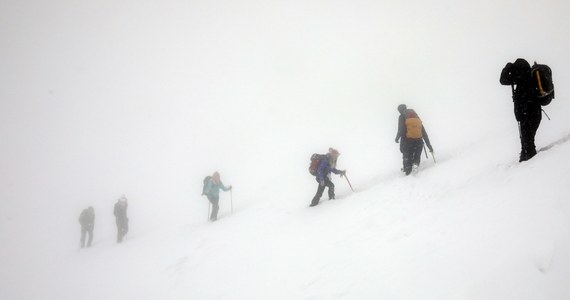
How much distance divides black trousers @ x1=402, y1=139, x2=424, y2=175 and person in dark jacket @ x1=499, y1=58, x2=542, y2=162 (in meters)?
3.47

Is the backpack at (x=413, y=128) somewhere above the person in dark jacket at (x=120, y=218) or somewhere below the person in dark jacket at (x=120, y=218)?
above

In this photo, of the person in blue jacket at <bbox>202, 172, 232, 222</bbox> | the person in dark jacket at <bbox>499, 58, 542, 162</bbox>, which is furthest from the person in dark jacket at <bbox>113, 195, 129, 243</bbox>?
the person in dark jacket at <bbox>499, 58, 542, 162</bbox>

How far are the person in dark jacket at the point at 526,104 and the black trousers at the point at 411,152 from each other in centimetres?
347

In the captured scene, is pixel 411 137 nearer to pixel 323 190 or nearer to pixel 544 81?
pixel 323 190

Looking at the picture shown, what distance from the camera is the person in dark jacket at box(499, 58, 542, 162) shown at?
7.41m

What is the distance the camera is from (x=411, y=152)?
11125mm

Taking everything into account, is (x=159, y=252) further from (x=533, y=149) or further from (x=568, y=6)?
(x=568, y=6)

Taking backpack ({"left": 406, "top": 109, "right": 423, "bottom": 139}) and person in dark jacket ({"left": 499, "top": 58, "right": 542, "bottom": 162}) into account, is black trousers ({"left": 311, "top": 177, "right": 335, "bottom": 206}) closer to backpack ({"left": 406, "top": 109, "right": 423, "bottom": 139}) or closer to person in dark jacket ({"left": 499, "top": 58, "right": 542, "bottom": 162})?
backpack ({"left": 406, "top": 109, "right": 423, "bottom": 139})

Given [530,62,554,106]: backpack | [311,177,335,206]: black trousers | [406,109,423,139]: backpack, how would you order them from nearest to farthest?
[530,62,554,106]: backpack < [406,109,423,139]: backpack < [311,177,335,206]: black trousers

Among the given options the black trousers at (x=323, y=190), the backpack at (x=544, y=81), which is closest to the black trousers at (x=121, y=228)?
the black trousers at (x=323, y=190)

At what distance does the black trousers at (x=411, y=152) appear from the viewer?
10938 mm

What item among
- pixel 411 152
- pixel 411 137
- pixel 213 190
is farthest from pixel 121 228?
pixel 411 137

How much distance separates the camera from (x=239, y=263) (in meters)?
9.80

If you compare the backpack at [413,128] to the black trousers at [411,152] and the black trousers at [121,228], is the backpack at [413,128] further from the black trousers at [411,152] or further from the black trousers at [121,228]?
the black trousers at [121,228]
